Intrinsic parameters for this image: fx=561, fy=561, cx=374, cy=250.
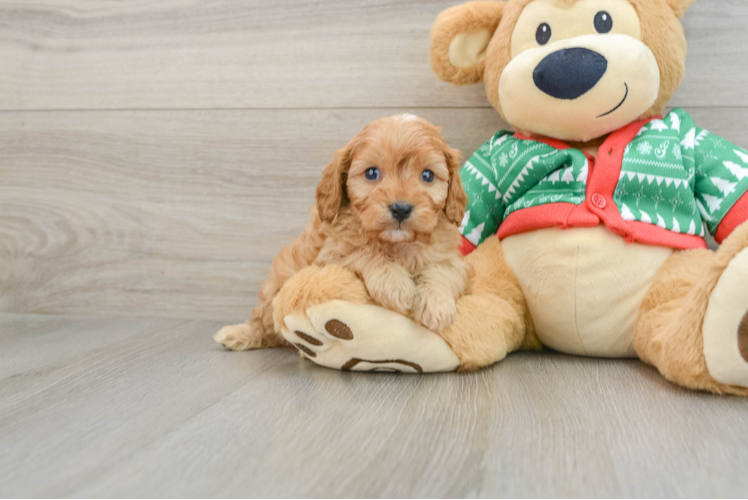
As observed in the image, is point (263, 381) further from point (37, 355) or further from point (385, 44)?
point (385, 44)

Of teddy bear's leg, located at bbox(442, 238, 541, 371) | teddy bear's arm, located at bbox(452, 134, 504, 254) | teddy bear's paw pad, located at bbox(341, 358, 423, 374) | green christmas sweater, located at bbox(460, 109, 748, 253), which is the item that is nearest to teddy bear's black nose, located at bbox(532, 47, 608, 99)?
green christmas sweater, located at bbox(460, 109, 748, 253)

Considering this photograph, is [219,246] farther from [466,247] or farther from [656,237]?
[656,237]

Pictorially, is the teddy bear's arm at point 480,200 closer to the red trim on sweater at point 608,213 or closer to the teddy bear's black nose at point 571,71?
the red trim on sweater at point 608,213

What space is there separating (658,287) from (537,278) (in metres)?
0.26

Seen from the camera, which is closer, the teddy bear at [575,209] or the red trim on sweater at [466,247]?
the teddy bear at [575,209]

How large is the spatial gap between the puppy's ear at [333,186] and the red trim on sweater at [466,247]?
41 cm

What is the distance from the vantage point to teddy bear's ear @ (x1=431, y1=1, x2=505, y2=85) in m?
1.41

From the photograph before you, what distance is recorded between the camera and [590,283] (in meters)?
1.28

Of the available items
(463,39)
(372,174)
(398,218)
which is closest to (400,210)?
(398,218)

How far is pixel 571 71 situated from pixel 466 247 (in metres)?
0.50

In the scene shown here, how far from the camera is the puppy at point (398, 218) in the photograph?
1.10 meters

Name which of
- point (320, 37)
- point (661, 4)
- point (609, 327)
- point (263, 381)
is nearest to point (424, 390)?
point (263, 381)

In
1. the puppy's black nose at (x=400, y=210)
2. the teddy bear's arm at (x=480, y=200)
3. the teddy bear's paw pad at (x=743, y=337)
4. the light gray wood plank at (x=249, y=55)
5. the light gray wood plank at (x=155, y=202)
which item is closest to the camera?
the teddy bear's paw pad at (x=743, y=337)

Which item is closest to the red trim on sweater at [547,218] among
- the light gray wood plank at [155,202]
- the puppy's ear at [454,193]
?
the puppy's ear at [454,193]
